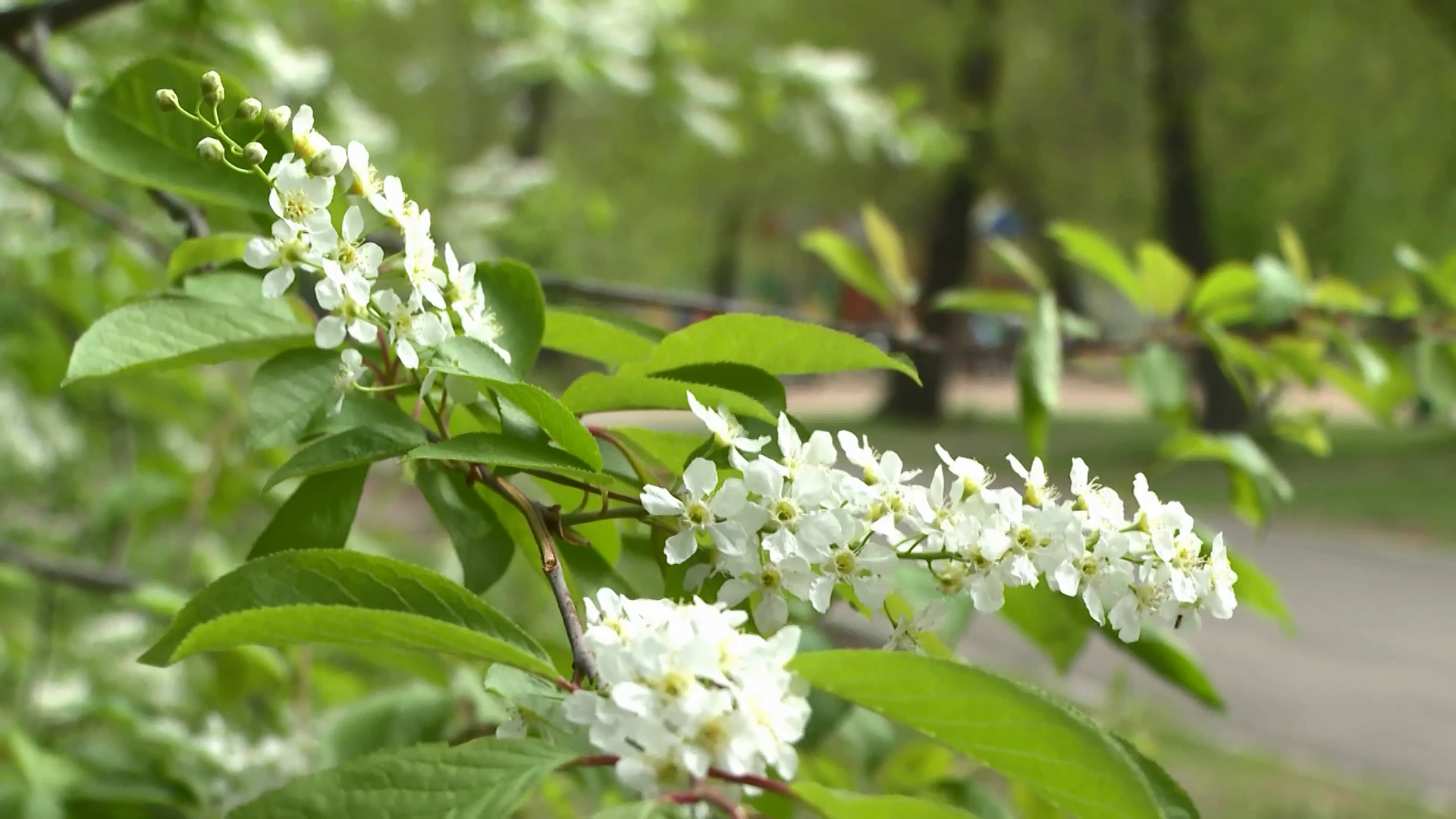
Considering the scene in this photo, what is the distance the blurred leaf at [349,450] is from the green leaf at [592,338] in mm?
108

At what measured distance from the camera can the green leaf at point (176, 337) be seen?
22.5 inches

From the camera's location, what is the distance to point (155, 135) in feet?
2.28

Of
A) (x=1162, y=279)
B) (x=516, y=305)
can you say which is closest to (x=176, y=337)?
(x=516, y=305)

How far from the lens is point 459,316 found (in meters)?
0.58

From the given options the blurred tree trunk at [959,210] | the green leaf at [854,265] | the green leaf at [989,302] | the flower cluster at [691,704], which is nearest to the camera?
the flower cluster at [691,704]

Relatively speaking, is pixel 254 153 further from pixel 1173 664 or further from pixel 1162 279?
pixel 1162 279

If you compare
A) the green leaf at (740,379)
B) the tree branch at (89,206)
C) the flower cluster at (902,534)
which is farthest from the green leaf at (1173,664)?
the tree branch at (89,206)

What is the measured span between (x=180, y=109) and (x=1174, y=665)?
0.73 m

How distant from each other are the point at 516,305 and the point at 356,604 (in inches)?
7.5

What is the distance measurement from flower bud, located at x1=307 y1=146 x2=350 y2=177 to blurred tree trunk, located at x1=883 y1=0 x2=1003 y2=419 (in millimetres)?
8997

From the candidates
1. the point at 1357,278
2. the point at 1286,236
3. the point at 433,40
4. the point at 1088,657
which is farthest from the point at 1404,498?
the point at 1286,236

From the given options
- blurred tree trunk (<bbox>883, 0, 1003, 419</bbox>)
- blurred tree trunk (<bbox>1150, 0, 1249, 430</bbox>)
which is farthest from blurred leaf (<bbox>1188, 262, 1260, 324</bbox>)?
blurred tree trunk (<bbox>1150, 0, 1249, 430</bbox>)

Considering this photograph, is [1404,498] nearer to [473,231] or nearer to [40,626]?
[473,231]

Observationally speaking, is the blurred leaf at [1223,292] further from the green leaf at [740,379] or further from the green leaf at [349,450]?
the green leaf at [349,450]
